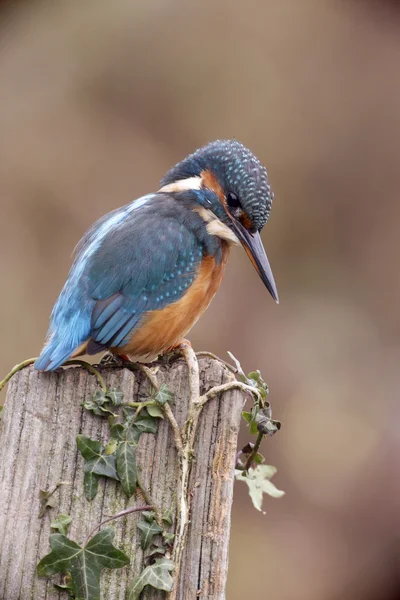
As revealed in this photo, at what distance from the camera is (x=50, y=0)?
21.6 ft

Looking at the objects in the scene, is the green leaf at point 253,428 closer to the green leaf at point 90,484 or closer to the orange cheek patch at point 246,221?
the green leaf at point 90,484

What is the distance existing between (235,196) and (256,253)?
0.24 meters

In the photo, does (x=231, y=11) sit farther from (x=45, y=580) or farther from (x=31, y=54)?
(x=45, y=580)

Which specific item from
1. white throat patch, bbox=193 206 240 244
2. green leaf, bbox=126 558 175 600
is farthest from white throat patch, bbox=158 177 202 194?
green leaf, bbox=126 558 175 600

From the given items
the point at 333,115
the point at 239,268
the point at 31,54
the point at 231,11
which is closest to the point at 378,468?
the point at 239,268

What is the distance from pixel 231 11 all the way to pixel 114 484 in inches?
208

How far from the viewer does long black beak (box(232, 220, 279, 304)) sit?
3.12 metres

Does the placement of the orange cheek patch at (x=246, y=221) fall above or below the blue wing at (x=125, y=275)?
above

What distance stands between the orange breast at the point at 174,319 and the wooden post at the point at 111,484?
2.30 ft

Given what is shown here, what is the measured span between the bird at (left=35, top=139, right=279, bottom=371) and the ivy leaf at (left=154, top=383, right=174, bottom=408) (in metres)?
0.41

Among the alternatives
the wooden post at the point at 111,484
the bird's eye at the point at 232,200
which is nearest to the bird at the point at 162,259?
the bird's eye at the point at 232,200

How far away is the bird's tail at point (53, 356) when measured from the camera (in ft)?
7.43

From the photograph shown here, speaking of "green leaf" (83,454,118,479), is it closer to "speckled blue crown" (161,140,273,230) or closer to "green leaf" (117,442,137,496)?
"green leaf" (117,442,137,496)

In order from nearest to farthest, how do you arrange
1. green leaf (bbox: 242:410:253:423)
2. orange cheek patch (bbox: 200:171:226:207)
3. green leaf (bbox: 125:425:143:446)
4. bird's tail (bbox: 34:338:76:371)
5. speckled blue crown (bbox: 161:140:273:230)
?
green leaf (bbox: 125:425:143:446) → bird's tail (bbox: 34:338:76:371) → green leaf (bbox: 242:410:253:423) → speckled blue crown (bbox: 161:140:273:230) → orange cheek patch (bbox: 200:171:226:207)
